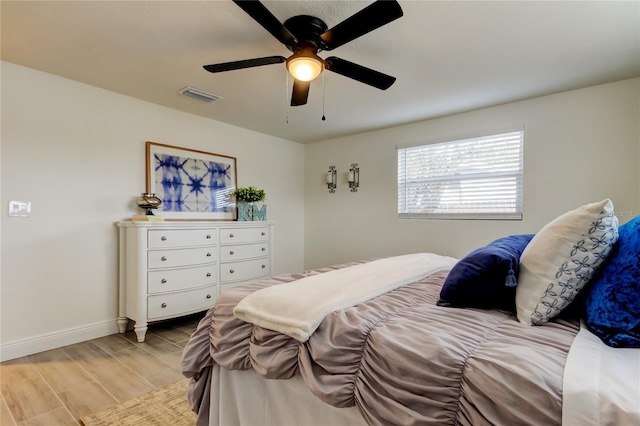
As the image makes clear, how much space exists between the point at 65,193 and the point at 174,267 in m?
1.10

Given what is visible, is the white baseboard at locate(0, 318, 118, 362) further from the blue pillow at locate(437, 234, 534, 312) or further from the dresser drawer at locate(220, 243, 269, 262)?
the blue pillow at locate(437, 234, 534, 312)

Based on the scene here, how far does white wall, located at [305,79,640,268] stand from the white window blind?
3.5 inches

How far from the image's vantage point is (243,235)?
12.0 feet

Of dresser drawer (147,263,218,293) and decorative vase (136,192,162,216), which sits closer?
dresser drawer (147,263,218,293)

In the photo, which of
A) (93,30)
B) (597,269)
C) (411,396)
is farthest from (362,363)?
(93,30)

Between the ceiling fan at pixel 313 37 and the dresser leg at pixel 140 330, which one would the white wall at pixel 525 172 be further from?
the dresser leg at pixel 140 330

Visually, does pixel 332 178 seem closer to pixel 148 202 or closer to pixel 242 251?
pixel 242 251

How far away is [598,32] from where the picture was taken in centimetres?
203

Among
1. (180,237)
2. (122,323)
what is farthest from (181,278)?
(122,323)

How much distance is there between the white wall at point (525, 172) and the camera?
2736 millimetres

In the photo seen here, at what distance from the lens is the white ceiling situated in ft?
6.06

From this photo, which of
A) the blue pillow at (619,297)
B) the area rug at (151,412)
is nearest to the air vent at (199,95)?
the area rug at (151,412)

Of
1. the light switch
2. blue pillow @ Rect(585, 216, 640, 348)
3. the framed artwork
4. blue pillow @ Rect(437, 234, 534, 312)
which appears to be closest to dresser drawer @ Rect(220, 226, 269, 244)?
the framed artwork

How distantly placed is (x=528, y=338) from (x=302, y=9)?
1.92m
